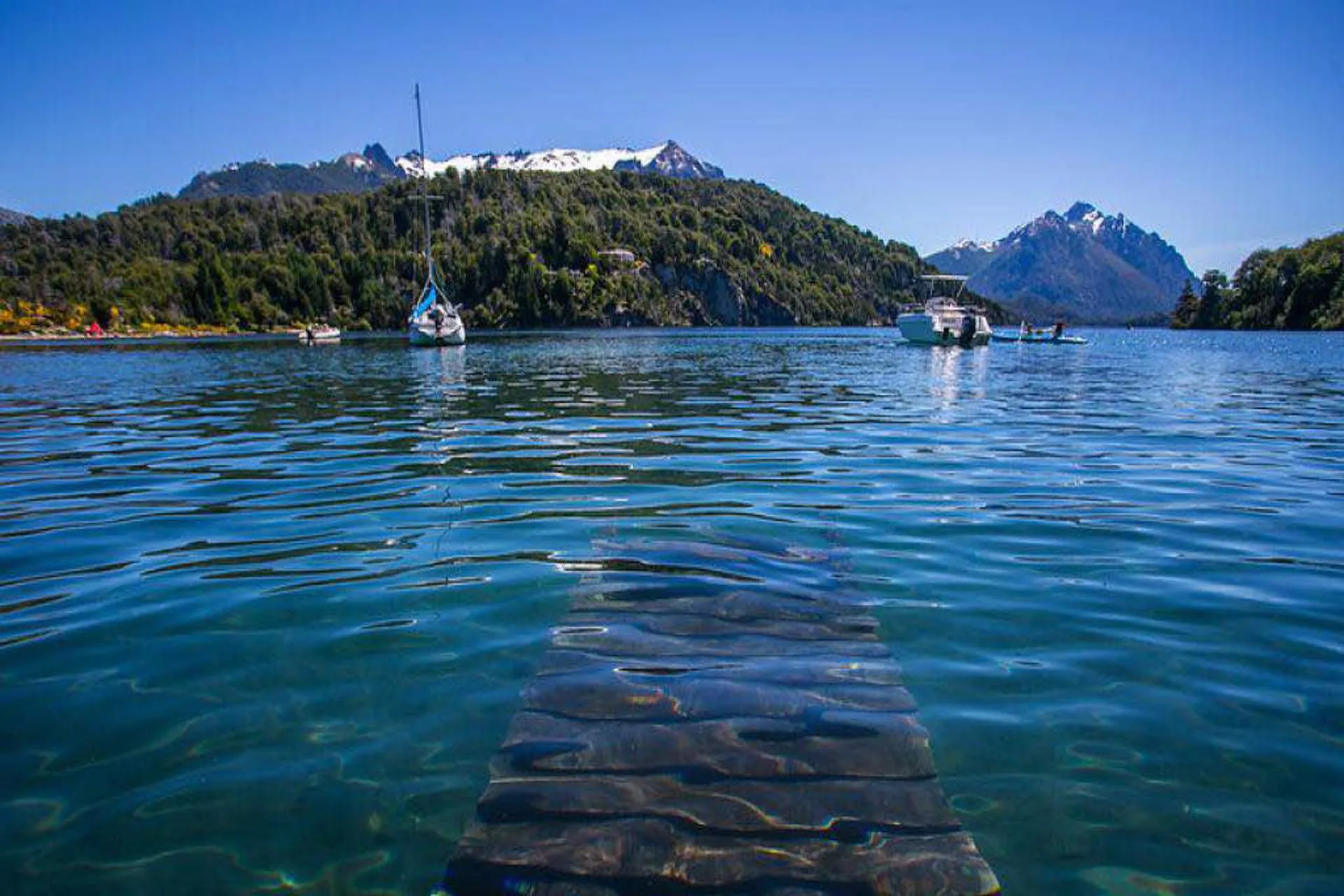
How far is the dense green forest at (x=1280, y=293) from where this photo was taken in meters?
140

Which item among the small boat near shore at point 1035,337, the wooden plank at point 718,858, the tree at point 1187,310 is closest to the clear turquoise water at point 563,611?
the wooden plank at point 718,858

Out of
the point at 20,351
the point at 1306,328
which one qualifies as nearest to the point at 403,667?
the point at 20,351

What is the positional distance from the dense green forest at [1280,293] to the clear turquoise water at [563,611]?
171155 millimetres

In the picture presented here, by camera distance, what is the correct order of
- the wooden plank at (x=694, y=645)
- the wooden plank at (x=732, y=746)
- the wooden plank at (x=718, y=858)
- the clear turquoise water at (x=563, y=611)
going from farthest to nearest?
the wooden plank at (x=694, y=645) < the wooden plank at (x=732, y=746) < the clear turquoise water at (x=563, y=611) < the wooden plank at (x=718, y=858)

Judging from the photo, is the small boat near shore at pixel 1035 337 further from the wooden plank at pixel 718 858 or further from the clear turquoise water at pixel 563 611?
the wooden plank at pixel 718 858

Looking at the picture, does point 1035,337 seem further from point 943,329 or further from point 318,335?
point 318,335

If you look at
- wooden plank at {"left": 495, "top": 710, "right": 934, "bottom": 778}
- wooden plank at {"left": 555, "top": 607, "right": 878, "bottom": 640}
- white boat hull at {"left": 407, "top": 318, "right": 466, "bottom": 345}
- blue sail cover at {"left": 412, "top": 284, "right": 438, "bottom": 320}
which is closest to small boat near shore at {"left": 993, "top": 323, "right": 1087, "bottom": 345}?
white boat hull at {"left": 407, "top": 318, "right": 466, "bottom": 345}

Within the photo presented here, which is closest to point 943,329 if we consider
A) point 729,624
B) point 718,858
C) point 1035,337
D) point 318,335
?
point 1035,337

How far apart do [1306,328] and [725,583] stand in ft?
617

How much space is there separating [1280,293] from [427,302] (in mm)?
174554

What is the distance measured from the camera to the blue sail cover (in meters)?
59.3

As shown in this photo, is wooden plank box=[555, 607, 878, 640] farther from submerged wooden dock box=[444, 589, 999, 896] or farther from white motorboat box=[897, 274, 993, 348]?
white motorboat box=[897, 274, 993, 348]

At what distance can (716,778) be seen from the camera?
11.9 feet

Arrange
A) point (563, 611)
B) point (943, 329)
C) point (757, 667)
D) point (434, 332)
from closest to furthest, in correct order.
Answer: point (757, 667) < point (563, 611) < point (434, 332) < point (943, 329)
